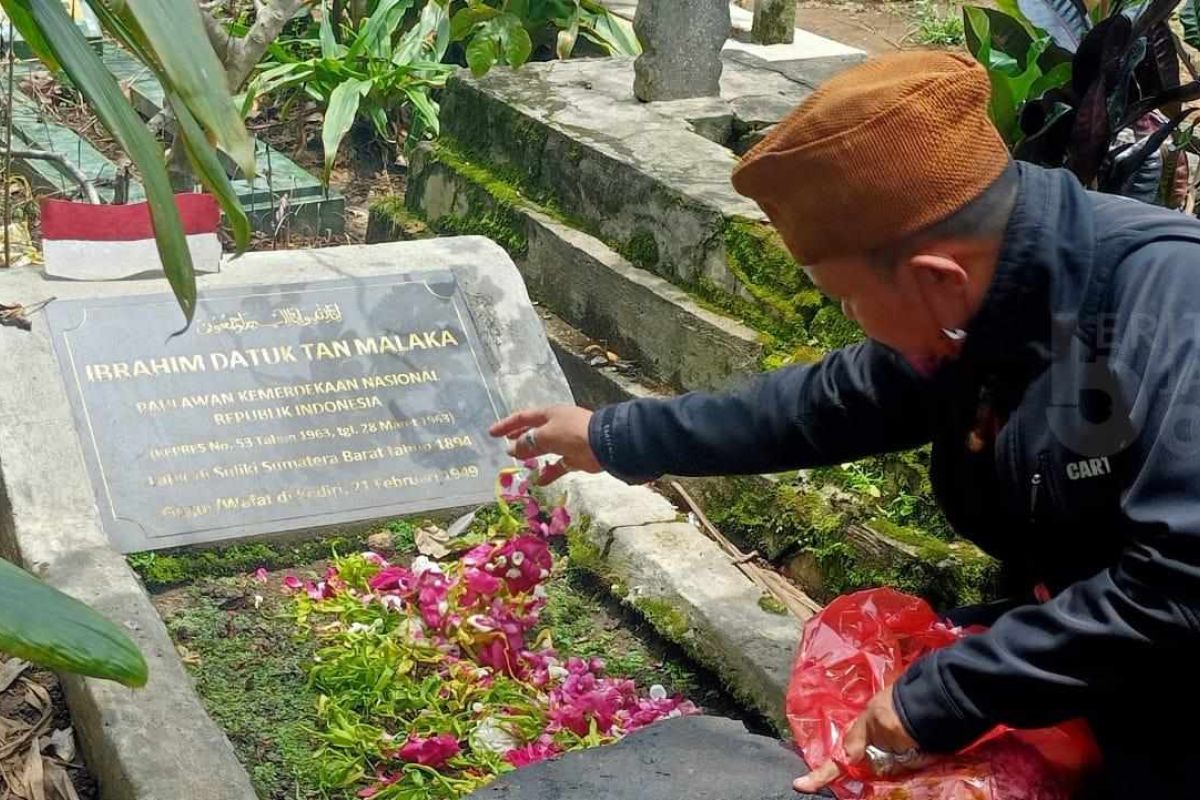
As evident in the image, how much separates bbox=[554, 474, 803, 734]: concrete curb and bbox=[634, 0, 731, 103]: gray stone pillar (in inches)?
68.1

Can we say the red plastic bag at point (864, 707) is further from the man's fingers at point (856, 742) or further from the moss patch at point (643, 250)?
the moss patch at point (643, 250)

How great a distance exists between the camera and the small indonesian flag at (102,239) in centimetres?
411

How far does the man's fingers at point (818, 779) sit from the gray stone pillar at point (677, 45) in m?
3.44

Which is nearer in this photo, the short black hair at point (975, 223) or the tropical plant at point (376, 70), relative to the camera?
the short black hair at point (975, 223)

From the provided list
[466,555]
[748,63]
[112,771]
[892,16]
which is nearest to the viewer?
[112,771]

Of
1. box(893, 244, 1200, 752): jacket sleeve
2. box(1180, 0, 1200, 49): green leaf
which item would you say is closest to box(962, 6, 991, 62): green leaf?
box(1180, 0, 1200, 49): green leaf

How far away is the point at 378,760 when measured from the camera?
3061 millimetres

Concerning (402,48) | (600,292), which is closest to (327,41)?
(402,48)

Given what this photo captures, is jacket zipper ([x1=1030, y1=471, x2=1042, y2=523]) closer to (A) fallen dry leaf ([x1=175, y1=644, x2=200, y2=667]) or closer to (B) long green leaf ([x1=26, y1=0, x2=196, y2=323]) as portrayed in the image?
(B) long green leaf ([x1=26, y1=0, x2=196, y2=323])

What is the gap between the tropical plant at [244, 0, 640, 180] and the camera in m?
6.84

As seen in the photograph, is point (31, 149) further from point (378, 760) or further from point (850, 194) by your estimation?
point (850, 194)

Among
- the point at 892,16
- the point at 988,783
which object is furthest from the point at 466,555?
the point at 892,16

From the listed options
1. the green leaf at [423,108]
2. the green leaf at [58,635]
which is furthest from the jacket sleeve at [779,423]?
the green leaf at [423,108]

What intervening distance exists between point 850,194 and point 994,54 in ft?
8.23
